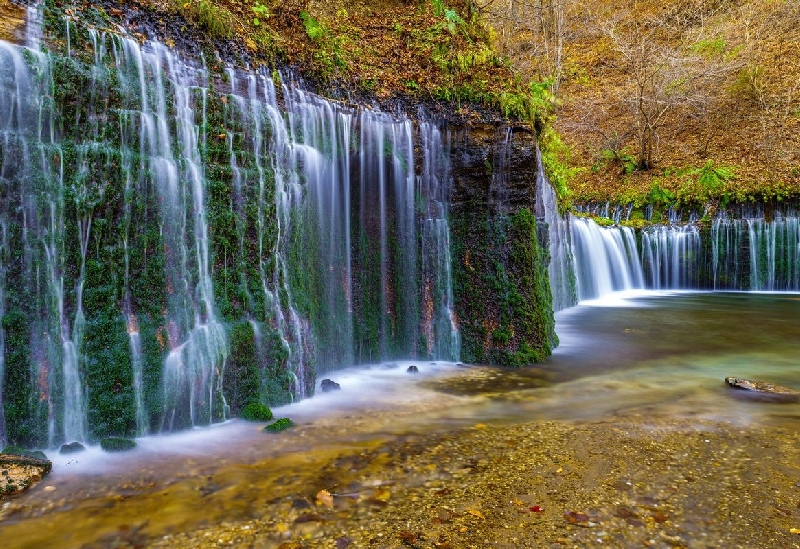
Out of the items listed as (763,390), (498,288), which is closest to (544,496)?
(498,288)

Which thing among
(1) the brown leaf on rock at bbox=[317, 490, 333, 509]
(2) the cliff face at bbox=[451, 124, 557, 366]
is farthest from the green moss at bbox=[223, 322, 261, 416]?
(2) the cliff face at bbox=[451, 124, 557, 366]

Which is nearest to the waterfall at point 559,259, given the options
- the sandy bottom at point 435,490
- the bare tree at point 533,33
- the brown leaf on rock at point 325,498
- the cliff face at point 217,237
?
the cliff face at point 217,237

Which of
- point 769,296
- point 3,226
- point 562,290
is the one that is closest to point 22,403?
point 3,226

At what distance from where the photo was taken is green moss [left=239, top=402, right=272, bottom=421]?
16.8 ft

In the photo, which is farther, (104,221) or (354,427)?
(354,427)

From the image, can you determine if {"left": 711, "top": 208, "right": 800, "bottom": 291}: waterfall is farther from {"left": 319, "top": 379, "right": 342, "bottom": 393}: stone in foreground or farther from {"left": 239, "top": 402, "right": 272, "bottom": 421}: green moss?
{"left": 239, "top": 402, "right": 272, "bottom": 421}: green moss

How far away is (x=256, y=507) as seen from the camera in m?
3.38

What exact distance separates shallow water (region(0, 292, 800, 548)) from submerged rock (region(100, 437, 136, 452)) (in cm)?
10

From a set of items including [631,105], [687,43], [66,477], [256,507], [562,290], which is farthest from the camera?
[687,43]

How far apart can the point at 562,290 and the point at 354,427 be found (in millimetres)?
11033

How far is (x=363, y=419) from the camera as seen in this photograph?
520 cm

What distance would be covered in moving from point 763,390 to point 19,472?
7724mm

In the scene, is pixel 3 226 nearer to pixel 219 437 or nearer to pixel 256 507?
pixel 219 437

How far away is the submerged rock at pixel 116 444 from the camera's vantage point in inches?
169
